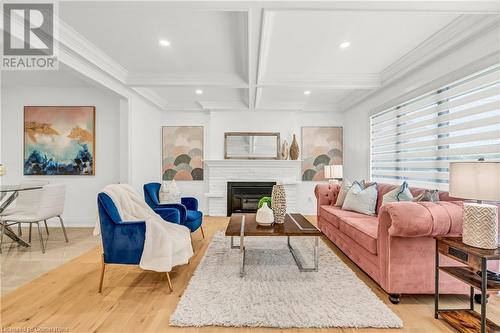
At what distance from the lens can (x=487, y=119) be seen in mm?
2531

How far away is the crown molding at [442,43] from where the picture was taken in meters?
2.39

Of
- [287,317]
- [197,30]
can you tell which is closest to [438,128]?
[287,317]

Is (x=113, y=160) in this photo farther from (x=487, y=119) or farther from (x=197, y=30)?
(x=487, y=119)

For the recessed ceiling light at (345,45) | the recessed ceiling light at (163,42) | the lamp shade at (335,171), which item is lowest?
the lamp shade at (335,171)

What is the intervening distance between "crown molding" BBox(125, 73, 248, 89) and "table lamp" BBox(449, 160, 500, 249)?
319 centimetres

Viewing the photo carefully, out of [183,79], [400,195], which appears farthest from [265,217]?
[183,79]

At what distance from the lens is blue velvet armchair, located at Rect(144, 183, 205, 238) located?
347 centimetres

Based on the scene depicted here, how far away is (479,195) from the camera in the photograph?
164 cm

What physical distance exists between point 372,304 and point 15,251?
4.40 meters

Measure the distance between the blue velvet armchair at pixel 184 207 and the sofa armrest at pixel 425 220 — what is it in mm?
2471

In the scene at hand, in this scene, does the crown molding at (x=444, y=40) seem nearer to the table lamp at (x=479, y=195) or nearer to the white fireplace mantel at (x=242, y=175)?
the table lamp at (x=479, y=195)

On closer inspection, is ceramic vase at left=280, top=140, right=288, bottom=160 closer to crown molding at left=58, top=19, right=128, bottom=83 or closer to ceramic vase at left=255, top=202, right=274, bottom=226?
ceramic vase at left=255, top=202, right=274, bottom=226

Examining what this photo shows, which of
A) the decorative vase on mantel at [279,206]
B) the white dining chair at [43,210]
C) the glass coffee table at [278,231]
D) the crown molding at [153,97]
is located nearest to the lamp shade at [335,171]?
the glass coffee table at [278,231]

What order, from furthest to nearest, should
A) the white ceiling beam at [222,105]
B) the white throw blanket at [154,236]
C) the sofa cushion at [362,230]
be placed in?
the white ceiling beam at [222,105], the sofa cushion at [362,230], the white throw blanket at [154,236]
